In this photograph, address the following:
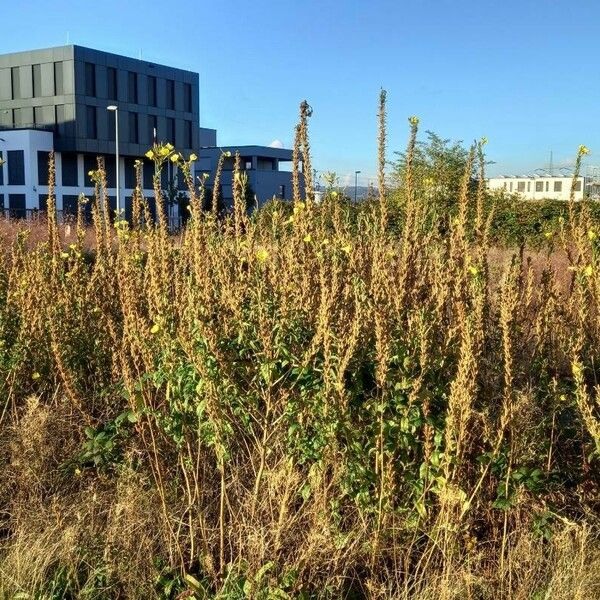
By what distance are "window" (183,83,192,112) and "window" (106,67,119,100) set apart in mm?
5967

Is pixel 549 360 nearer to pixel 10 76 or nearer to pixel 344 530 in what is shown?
pixel 344 530

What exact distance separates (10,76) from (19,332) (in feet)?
160

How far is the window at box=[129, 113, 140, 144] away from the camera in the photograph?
48344 mm

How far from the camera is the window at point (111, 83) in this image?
4650 cm

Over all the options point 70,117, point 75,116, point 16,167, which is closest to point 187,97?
point 75,116

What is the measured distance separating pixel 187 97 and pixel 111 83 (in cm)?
667

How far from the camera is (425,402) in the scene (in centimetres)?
246

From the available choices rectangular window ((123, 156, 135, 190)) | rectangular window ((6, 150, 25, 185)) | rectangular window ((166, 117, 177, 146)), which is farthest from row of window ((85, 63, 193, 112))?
rectangular window ((6, 150, 25, 185))

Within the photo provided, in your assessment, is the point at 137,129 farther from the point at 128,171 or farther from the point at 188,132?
the point at 188,132

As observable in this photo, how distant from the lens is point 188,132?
52438 mm

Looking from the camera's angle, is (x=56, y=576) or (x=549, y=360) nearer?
(x=56, y=576)

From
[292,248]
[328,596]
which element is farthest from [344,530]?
[292,248]

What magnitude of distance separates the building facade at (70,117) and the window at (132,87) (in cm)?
7

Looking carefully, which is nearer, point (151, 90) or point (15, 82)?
point (15, 82)
